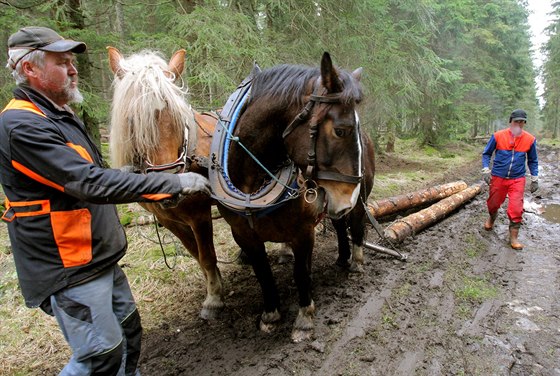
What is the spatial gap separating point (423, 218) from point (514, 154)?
179cm

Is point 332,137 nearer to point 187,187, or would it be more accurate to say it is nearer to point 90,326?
point 187,187

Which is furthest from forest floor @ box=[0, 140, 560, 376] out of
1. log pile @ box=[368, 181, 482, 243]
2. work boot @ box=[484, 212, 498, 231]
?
work boot @ box=[484, 212, 498, 231]

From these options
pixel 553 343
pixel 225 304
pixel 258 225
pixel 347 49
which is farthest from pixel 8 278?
pixel 347 49

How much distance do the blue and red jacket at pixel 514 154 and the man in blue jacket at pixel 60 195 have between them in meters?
5.65

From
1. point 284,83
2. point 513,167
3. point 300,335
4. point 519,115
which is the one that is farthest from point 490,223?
point 284,83

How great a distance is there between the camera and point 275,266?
4.55 meters

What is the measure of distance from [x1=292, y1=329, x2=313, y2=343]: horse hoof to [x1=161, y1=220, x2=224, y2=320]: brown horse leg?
0.91 m

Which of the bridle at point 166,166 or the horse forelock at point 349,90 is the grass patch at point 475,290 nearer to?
the horse forelock at point 349,90

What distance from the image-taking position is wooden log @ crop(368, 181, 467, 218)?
5.85 meters

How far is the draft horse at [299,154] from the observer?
85.4 inches

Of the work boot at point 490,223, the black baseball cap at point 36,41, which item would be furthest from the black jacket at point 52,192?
the work boot at point 490,223

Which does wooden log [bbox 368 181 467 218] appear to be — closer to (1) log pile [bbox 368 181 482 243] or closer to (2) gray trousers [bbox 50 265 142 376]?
(1) log pile [bbox 368 181 482 243]

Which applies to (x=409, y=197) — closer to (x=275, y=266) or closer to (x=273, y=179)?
(x=275, y=266)

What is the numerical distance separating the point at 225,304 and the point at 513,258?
4.18m
